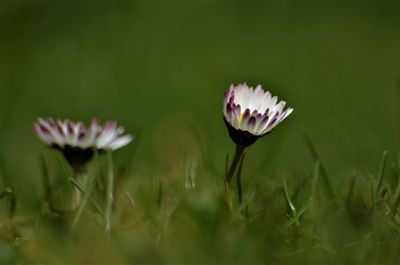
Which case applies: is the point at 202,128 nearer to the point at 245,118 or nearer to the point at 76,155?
the point at 76,155

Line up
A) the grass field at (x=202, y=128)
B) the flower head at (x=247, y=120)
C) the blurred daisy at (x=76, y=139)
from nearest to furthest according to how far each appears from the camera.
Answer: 1. the grass field at (x=202, y=128)
2. the flower head at (x=247, y=120)
3. the blurred daisy at (x=76, y=139)

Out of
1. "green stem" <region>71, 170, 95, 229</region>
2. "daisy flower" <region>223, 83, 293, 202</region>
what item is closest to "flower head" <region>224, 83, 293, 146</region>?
"daisy flower" <region>223, 83, 293, 202</region>

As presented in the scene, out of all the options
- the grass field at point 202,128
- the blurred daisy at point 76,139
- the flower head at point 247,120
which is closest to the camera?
the grass field at point 202,128

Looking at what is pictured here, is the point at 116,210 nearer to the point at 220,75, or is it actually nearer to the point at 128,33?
the point at 220,75

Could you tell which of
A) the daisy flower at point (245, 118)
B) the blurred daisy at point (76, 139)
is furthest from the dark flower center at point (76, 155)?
the daisy flower at point (245, 118)

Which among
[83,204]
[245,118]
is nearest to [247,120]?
[245,118]

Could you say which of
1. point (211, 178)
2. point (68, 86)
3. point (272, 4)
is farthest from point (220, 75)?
point (211, 178)

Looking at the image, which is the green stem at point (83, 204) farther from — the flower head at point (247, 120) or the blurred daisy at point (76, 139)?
the flower head at point (247, 120)
